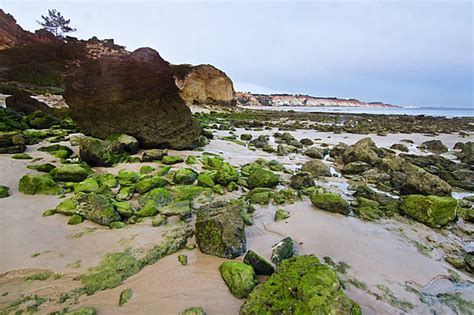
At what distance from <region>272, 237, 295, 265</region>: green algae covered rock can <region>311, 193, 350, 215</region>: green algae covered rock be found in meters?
1.63

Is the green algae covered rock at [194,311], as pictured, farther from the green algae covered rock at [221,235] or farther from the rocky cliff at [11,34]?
the rocky cliff at [11,34]

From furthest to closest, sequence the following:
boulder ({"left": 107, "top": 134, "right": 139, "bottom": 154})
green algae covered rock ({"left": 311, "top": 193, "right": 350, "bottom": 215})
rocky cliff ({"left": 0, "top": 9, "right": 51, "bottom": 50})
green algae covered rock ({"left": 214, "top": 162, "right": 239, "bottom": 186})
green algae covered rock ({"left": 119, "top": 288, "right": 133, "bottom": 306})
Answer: rocky cliff ({"left": 0, "top": 9, "right": 51, "bottom": 50})
boulder ({"left": 107, "top": 134, "right": 139, "bottom": 154})
green algae covered rock ({"left": 214, "top": 162, "right": 239, "bottom": 186})
green algae covered rock ({"left": 311, "top": 193, "right": 350, "bottom": 215})
green algae covered rock ({"left": 119, "top": 288, "right": 133, "bottom": 306})

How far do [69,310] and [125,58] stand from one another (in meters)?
7.94

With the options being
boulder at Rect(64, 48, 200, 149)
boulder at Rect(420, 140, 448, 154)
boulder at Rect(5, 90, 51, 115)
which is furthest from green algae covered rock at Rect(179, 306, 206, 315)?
boulder at Rect(5, 90, 51, 115)

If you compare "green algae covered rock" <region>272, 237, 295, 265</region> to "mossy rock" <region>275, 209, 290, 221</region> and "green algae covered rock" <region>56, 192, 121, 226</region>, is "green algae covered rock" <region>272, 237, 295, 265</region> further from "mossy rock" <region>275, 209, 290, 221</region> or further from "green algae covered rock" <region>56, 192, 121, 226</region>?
"green algae covered rock" <region>56, 192, 121, 226</region>

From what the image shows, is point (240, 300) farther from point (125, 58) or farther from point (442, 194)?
point (125, 58)

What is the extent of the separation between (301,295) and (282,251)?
3.44 ft

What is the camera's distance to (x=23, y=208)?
383cm

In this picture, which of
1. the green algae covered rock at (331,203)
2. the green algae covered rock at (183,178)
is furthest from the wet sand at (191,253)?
the green algae covered rock at (183,178)

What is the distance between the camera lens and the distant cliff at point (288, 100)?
100312mm

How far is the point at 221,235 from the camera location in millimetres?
3123

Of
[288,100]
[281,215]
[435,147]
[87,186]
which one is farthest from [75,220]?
[288,100]

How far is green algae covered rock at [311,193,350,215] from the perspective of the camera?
15.1ft

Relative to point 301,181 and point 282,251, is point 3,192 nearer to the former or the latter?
point 282,251
